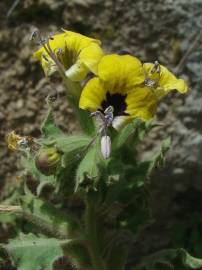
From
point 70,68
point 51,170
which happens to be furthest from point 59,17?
point 51,170

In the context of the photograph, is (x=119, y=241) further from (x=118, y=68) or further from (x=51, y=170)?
(x=118, y=68)

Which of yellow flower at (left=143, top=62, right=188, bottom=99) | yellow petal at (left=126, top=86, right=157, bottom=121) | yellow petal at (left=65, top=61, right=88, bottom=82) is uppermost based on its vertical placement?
yellow petal at (left=65, top=61, right=88, bottom=82)

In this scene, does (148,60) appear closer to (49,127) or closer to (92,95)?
(49,127)

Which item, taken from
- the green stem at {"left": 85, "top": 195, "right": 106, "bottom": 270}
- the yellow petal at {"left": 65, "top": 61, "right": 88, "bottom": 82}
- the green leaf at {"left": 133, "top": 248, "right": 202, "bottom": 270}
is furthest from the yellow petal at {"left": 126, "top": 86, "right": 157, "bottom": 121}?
the green leaf at {"left": 133, "top": 248, "right": 202, "bottom": 270}

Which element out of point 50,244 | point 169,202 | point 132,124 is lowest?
point 169,202

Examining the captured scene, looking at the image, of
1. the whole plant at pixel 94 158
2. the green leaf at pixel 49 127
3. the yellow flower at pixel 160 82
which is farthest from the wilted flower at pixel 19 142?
the yellow flower at pixel 160 82

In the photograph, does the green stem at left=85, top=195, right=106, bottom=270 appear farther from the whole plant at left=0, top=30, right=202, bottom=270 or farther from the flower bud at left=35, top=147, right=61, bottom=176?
the flower bud at left=35, top=147, right=61, bottom=176
